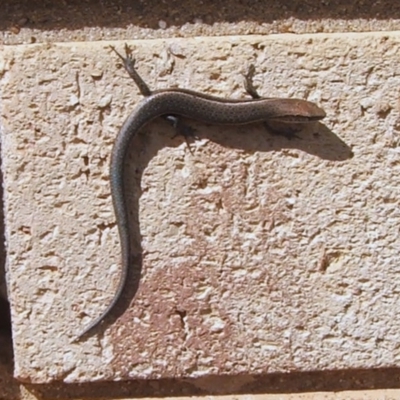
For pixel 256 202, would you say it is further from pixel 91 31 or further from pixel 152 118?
pixel 91 31

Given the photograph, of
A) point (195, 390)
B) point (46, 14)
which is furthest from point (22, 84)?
point (195, 390)

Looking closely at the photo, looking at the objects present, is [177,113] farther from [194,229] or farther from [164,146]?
[194,229]

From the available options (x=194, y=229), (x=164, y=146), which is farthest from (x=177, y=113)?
(x=194, y=229)
